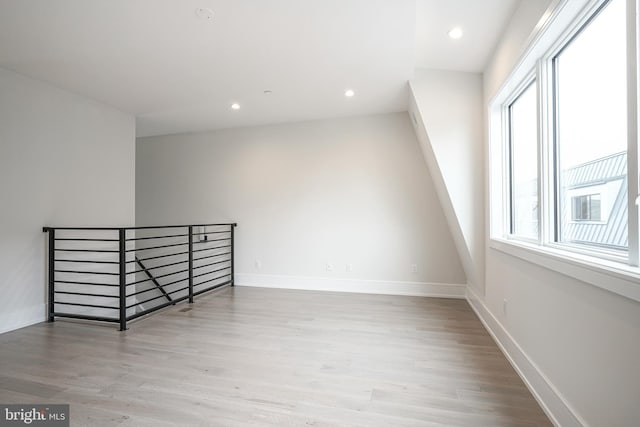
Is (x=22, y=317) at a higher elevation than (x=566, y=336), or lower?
lower

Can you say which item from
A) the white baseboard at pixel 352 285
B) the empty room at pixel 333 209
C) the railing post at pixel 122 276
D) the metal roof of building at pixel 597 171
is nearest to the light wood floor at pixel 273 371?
the empty room at pixel 333 209

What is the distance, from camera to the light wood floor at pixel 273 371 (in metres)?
1.70

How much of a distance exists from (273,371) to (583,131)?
2.38 metres

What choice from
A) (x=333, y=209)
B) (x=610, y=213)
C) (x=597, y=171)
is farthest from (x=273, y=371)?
(x=333, y=209)

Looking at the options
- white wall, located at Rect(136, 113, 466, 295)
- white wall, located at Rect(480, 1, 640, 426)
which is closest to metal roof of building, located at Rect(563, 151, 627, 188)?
white wall, located at Rect(480, 1, 640, 426)

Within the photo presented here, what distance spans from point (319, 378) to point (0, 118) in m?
3.70

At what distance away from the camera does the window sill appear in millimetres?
1071

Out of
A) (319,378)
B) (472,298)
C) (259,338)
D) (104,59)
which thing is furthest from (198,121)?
(472,298)

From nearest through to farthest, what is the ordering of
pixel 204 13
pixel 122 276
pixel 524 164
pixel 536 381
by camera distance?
pixel 536 381 → pixel 204 13 → pixel 524 164 → pixel 122 276

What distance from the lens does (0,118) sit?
2869 millimetres

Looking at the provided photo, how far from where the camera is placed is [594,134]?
4.91 feet

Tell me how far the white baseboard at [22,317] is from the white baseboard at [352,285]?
7.60 ft

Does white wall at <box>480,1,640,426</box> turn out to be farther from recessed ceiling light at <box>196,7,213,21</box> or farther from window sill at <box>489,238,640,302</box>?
recessed ceiling light at <box>196,7,213,21</box>

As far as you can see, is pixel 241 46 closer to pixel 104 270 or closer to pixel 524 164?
pixel 524 164
